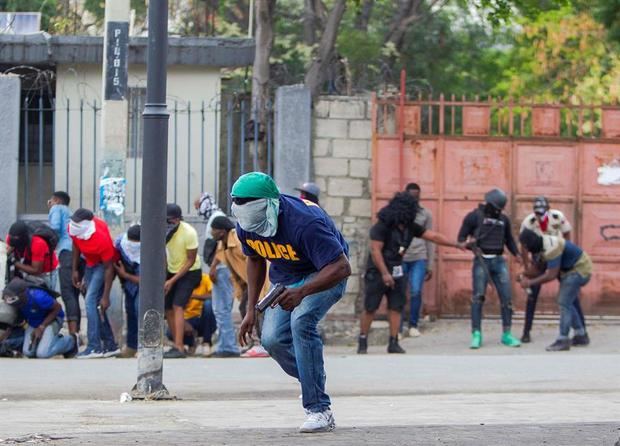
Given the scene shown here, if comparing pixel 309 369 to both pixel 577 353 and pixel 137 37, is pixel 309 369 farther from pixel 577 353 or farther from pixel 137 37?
pixel 137 37

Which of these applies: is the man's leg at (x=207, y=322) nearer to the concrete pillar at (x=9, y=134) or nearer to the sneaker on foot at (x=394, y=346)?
the sneaker on foot at (x=394, y=346)

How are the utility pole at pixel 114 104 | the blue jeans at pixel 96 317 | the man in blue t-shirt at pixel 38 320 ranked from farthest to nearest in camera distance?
the utility pole at pixel 114 104
the blue jeans at pixel 96 317
the man in blue t-shirt at pixel 38 320

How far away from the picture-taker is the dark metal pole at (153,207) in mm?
8750

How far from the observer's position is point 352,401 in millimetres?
9055

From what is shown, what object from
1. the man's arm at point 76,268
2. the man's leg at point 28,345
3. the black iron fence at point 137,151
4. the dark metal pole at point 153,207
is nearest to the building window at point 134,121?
the black iron fence at point 137,151

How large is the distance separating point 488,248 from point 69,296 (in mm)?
4344

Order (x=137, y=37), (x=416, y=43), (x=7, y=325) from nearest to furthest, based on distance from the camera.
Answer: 1. (x=7, y=325)
2. (x=137, y=37)
3. (x=416, y=43)

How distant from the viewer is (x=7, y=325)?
39.5ft

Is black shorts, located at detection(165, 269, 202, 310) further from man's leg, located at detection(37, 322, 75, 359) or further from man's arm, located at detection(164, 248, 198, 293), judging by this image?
man's leg, located at detection(37, 322, 75, 359)

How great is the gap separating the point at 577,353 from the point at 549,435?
6041 mm

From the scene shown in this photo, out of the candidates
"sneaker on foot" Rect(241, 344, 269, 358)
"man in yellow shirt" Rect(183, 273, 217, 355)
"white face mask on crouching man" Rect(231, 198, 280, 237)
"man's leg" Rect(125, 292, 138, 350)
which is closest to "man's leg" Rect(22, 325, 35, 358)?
"man's leg" Rect(125, 292, 138, 350)

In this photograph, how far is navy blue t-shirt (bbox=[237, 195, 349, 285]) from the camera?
21.8 feet

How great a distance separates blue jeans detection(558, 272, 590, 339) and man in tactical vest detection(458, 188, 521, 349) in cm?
54

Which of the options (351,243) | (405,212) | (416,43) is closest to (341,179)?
(351,243)
